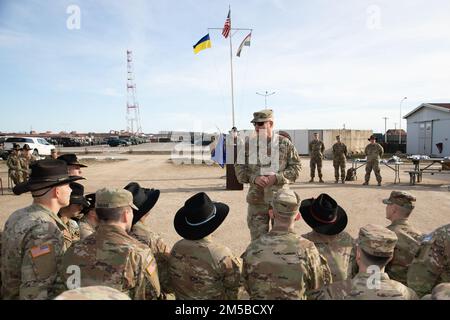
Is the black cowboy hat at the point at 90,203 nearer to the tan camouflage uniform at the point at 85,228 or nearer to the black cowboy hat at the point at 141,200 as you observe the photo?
the tan camouflage uniform at the point at 85,228

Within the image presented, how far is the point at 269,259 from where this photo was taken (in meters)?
2.36

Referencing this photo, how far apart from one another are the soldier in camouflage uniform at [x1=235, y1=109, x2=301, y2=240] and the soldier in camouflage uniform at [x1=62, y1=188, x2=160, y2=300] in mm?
2081

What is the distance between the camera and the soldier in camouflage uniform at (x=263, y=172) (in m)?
4.15

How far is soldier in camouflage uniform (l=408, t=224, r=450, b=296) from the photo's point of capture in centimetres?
242

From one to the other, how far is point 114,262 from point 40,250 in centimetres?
55

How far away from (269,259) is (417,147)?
104ft

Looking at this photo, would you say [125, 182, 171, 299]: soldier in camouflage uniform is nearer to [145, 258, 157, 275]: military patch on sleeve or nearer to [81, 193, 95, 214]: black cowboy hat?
[145, 258, 157, 275]: military patch on sleeve

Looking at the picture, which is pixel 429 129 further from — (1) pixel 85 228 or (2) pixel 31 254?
(2) pixel 31 254

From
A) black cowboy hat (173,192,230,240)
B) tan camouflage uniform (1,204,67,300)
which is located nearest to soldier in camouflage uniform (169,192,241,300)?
black cowboy hat (173,192,230,240)

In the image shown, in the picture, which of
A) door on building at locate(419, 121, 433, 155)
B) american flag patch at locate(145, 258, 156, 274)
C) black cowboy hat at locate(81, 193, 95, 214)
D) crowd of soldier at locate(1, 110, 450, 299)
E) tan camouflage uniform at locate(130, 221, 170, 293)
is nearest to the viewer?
crowd of soldier at locate(1, 110, 450, 299)
